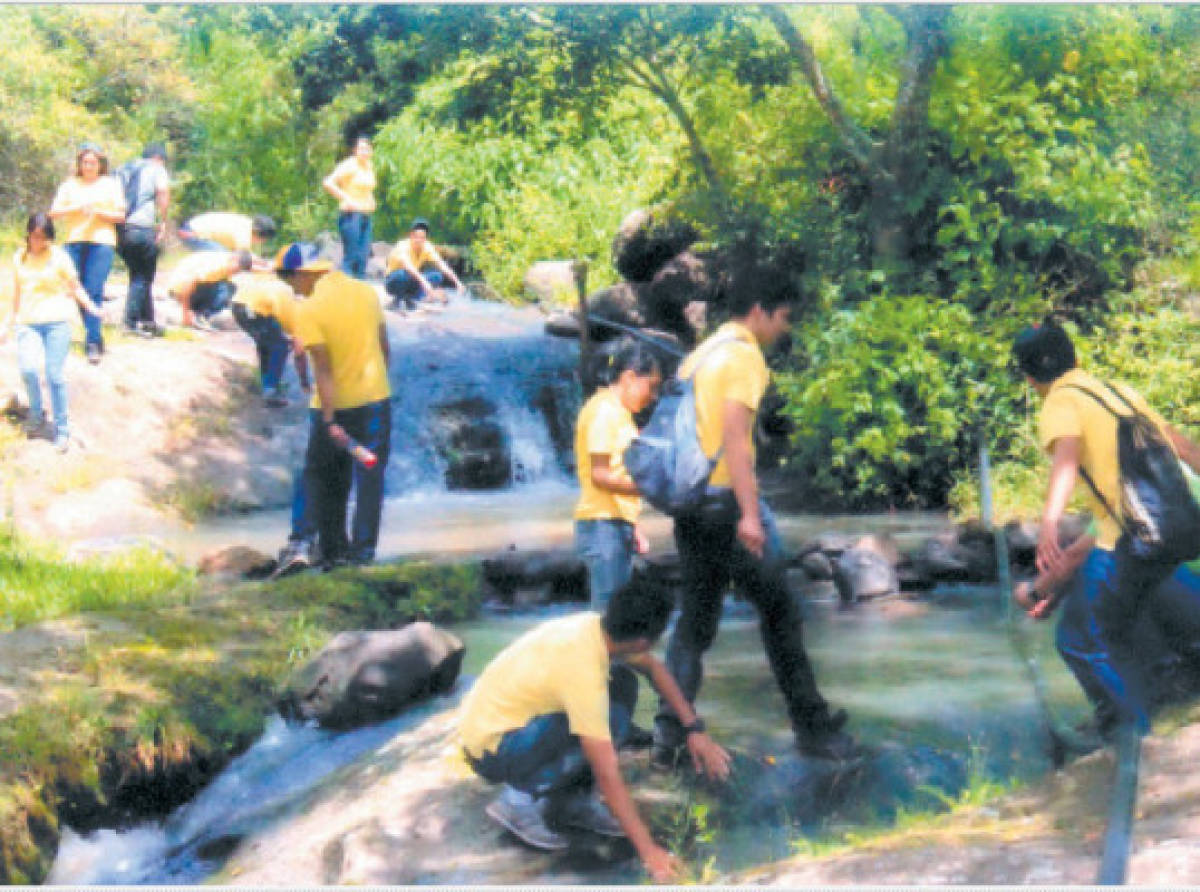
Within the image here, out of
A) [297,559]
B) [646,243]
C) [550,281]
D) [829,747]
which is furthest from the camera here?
[550,281]

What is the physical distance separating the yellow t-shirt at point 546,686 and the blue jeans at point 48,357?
8032 mm

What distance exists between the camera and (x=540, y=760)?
497 centimetres

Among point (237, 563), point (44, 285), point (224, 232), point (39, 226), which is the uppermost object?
point (39, 226)

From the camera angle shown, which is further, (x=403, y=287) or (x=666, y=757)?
(x=403, y=287)

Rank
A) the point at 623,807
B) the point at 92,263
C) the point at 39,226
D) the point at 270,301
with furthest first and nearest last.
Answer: the point at 270,301, the point at 92,263, the point at 39,226, the point at 623,807

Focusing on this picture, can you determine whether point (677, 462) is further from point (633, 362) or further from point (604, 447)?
point (633, 362)

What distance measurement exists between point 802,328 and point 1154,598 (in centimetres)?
790

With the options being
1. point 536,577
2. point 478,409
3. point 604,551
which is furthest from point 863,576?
point 478,409

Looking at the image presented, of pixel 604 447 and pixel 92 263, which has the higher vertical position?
pixel 92 263

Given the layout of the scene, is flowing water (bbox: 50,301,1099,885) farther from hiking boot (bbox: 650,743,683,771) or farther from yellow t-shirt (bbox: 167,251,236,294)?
yellow t-shirt (bbox: 167,251,236,294)

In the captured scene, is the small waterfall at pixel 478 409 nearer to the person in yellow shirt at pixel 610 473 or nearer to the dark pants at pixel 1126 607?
the person in yellow shirt at pixel 610 473

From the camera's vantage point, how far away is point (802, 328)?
1328 cm

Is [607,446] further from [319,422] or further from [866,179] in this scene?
[866,179]

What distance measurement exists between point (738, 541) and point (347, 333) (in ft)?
12.0
